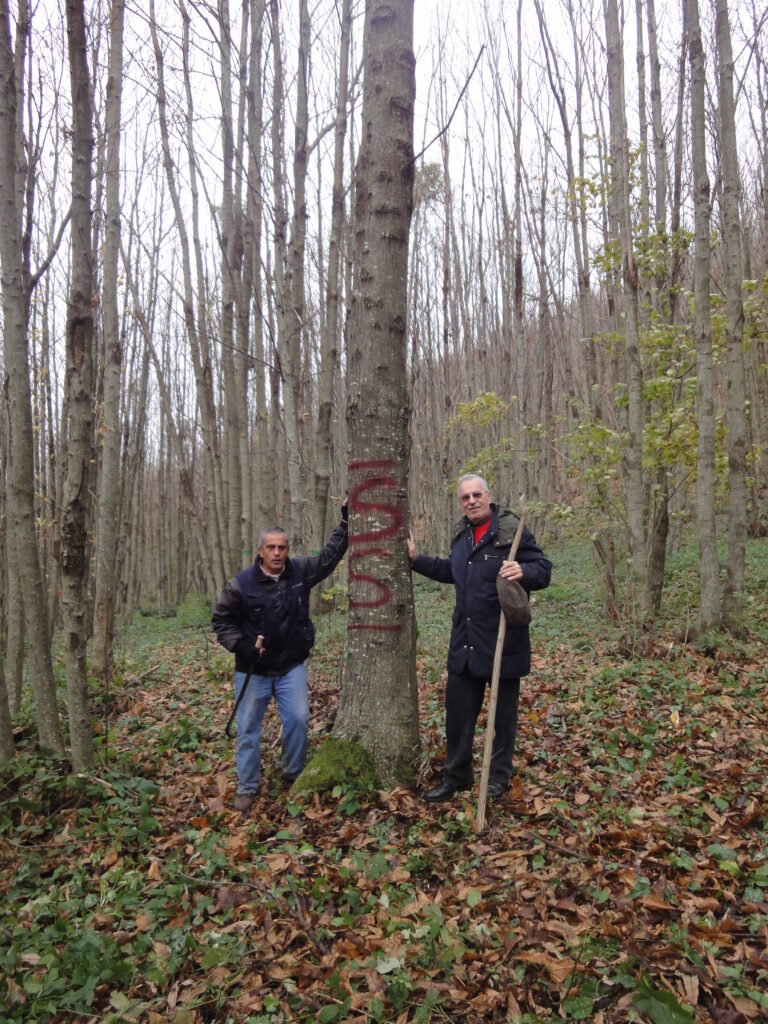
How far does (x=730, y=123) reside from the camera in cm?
653

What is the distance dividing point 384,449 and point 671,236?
5974mm

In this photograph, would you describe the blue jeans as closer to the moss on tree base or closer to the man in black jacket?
the man in black jacket

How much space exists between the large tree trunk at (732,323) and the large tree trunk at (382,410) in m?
4.44

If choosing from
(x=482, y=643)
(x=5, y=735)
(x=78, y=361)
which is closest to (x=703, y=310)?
(x=482, y=643)

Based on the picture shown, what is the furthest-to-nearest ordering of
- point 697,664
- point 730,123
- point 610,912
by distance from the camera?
point 730,123 → point 697,664 → point 610,912

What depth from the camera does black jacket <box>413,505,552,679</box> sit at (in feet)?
12.1

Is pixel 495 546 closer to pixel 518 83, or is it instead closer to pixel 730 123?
pixel 730 123

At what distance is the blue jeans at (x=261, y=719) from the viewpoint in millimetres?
4156

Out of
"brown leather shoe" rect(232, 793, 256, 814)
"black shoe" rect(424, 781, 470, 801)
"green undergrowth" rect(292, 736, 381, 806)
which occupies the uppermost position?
"green undergrowth" rect(292, 736, 381, 806)

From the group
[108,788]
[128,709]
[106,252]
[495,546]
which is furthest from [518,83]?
[108,788]

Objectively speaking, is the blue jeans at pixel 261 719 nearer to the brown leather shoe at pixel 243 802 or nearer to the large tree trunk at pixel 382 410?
the brown leather shoe at pixel 243 802

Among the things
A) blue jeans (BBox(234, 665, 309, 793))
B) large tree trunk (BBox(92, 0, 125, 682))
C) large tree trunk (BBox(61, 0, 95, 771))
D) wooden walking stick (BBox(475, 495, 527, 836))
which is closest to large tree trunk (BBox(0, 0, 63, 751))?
large tree trunk (BBox(61, 0, 95, 771))

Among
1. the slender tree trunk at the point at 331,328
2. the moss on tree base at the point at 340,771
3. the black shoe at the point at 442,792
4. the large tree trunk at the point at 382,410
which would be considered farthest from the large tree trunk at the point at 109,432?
the black shoe at the point at 442,792

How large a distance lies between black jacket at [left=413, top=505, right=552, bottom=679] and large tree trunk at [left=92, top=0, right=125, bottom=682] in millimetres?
4293
